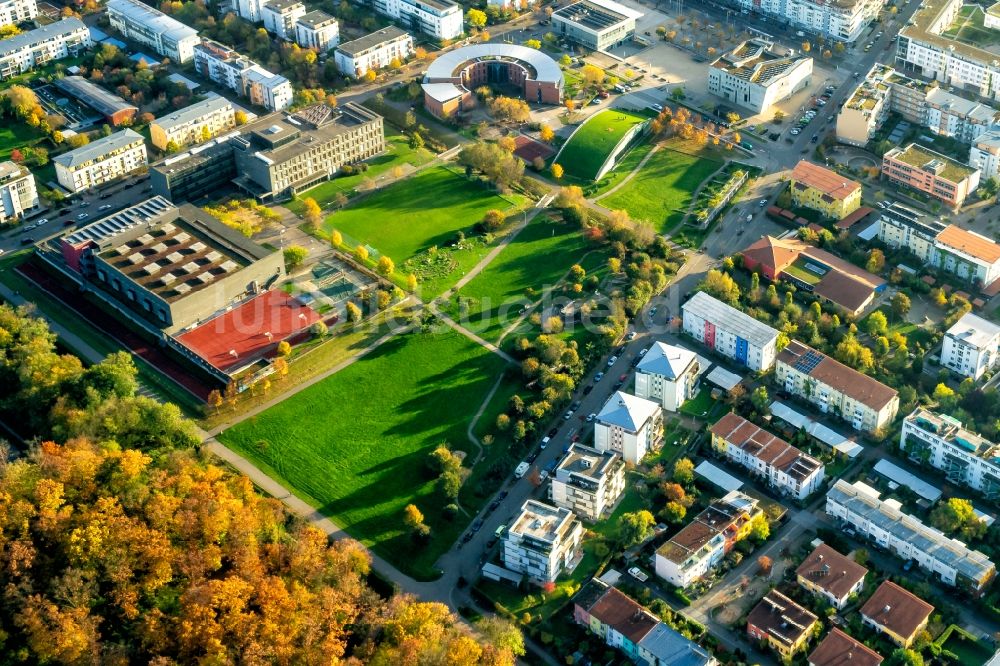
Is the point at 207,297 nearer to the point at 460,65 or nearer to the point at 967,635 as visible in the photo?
the point at 460,65

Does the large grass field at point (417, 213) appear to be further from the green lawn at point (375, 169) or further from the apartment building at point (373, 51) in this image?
the apartment building at point (373, 51)

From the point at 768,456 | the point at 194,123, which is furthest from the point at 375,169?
the point at 768,456

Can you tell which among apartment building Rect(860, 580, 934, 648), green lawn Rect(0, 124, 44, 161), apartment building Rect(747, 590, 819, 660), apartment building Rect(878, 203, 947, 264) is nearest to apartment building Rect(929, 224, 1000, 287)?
apartment building Rect(878, 203, 947, 264)

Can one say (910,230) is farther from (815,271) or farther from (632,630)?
(632,630)

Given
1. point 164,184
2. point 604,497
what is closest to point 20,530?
point 604,497

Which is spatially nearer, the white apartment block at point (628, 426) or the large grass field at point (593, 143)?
the white apartment block at point (628, 426)

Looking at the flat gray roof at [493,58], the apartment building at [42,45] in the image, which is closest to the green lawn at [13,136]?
the apartment building at [42,45]
